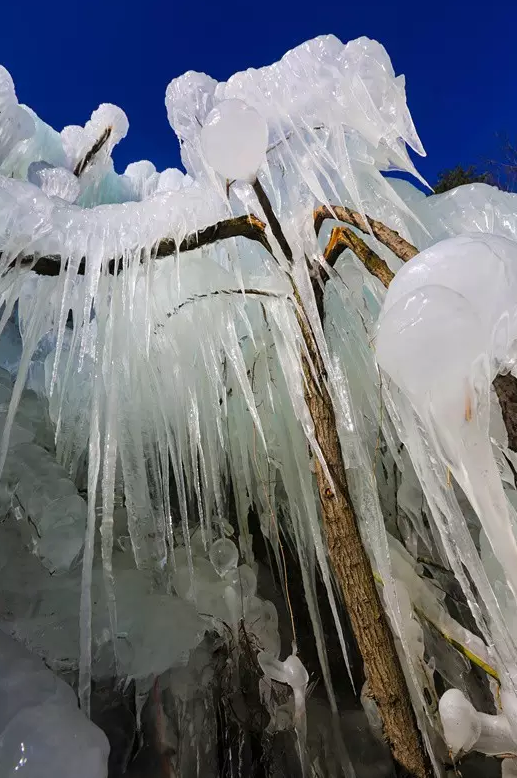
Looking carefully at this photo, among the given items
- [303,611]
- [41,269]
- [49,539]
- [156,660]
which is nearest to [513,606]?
[303,611]

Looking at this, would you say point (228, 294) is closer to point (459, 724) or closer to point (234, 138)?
point (234, 138)

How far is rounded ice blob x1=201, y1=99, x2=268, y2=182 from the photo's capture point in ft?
4.07

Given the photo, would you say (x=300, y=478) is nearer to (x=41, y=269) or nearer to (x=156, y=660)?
(x=156, y=660)

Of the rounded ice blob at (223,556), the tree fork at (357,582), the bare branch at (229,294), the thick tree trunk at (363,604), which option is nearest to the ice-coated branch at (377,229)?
the tree fork at (357,582)

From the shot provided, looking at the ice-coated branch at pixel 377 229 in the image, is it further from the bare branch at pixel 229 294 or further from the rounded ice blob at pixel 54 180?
the rounded ice blob at pixel 54 180

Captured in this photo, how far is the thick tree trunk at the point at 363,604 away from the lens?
1365 millimetres

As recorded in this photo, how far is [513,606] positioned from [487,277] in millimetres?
1246

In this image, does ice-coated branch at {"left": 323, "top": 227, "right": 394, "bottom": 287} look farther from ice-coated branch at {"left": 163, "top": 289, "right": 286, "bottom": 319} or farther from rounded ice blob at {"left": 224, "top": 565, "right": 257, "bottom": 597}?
rounded ice blob at {"left": 224, "top": 565, "right": 257, "bottom": 597}

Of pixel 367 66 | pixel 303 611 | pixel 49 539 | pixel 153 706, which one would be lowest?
pixel 153 706

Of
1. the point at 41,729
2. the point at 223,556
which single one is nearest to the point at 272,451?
the point at 223,556

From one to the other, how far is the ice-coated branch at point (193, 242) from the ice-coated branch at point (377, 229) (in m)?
0.20

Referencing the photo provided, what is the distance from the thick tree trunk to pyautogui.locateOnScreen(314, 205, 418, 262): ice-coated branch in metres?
0.38

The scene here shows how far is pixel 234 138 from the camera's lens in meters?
1.27

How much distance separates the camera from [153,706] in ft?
5.33
